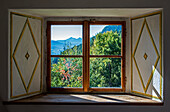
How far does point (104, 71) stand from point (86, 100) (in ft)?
2.82

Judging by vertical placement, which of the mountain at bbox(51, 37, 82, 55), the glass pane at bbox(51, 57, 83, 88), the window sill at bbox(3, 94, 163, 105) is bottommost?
the window sill at bbox(3, 94, 163, 105)

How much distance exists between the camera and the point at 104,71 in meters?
4.18

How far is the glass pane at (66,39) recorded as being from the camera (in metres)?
4.20

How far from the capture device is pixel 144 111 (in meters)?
3.43

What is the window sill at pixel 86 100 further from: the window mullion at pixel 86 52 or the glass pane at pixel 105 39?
the glass pane at pixel 105 39

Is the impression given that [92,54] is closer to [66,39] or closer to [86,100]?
[66,39]

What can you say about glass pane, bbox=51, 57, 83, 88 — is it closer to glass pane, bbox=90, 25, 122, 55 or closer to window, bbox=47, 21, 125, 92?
window, bbox=47, 21, 125, 92

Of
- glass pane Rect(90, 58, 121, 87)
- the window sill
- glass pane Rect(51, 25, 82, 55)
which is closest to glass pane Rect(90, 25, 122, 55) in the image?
glass pane Rect(90, 58, 121, 87)

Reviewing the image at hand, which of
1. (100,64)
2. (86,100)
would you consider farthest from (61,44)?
(86,100)

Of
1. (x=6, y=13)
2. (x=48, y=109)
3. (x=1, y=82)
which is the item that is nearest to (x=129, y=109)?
(x=48, y=109)

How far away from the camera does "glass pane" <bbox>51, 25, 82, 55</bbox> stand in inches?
165

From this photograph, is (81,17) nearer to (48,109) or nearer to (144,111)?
(48,109)

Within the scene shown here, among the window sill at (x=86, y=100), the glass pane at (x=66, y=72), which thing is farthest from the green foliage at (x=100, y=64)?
the window sill at (x=86, y=100)

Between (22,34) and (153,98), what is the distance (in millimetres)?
2743
